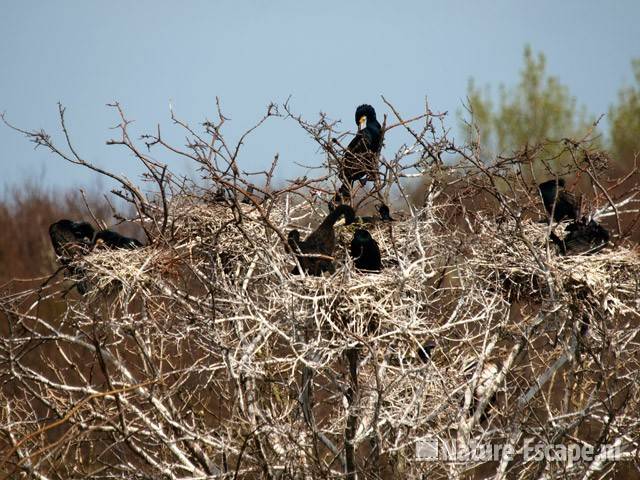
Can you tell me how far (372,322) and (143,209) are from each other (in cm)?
231

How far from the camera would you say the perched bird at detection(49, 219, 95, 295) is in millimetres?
8180

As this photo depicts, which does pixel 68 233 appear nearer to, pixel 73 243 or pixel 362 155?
pixel 73 243

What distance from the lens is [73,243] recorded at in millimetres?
8156

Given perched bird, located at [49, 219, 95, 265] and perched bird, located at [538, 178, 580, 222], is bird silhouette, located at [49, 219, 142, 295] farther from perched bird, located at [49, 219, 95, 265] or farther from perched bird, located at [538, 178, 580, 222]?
perched bird, located at [538, 178, 580, 222]

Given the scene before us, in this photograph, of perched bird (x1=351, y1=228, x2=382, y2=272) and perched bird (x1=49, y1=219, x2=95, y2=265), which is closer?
perched bird (x1=351, y1=228, x2=382, y2=272)

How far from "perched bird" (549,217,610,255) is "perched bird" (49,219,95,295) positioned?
3.54 metres

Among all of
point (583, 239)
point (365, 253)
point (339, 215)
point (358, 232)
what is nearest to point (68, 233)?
point (339, 215)

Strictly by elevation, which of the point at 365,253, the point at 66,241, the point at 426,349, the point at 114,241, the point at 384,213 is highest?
the point at 66,241

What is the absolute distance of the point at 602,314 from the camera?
24.0ft

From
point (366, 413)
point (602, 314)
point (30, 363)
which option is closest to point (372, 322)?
point (366, 413)

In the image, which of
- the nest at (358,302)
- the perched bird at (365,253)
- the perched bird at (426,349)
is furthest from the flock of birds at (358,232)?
the perched bird at (426,349)

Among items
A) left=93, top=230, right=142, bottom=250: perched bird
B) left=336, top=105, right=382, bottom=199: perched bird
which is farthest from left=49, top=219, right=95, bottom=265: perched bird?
left=336, top=105, right=382, bottom=199: perched bird

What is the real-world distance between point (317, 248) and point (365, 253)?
1.09ft

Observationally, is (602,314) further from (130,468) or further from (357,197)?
(130,468)
